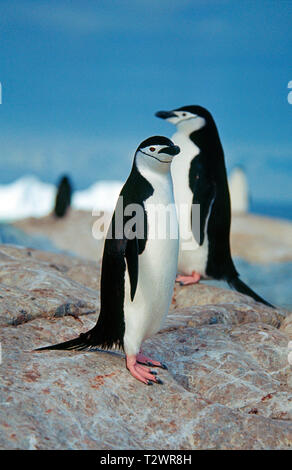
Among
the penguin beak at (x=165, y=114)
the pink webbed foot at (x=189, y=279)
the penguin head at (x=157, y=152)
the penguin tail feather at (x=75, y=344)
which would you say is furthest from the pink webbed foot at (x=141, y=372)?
the penguin beak at (x=165, y=114)

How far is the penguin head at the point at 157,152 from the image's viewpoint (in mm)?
2772

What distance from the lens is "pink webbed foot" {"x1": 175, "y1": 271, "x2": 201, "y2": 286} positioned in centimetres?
503

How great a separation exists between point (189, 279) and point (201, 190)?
2.60 feet

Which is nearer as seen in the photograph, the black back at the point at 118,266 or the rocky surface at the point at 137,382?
the rocky surface at the point at 137,382

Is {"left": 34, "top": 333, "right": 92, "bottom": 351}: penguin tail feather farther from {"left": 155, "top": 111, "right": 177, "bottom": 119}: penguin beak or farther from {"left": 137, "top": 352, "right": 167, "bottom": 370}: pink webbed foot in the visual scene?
{"left": 155, "top": 111, "right": 177, "bottom": 119}: penguin beak

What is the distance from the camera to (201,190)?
4957 mm

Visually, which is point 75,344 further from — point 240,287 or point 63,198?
point 63,198

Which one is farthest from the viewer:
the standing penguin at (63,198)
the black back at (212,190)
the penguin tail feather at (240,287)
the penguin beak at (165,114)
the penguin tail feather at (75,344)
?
the standing penguin at (63,198)

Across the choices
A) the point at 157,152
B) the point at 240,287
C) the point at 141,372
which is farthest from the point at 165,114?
the point at 141,372

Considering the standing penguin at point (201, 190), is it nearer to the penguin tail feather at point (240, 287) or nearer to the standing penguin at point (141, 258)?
the penguin tail feather at point (240, 287)

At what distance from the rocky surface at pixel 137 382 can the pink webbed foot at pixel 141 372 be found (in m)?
0.03

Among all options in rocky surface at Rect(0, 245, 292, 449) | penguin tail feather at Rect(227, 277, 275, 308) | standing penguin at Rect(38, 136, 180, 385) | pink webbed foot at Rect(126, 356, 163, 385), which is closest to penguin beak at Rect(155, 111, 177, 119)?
penguin tail feather at Rect(227, 277, 275, 308)

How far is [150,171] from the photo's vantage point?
9.34ft

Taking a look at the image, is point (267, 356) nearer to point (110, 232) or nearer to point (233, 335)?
point (233, 335)
